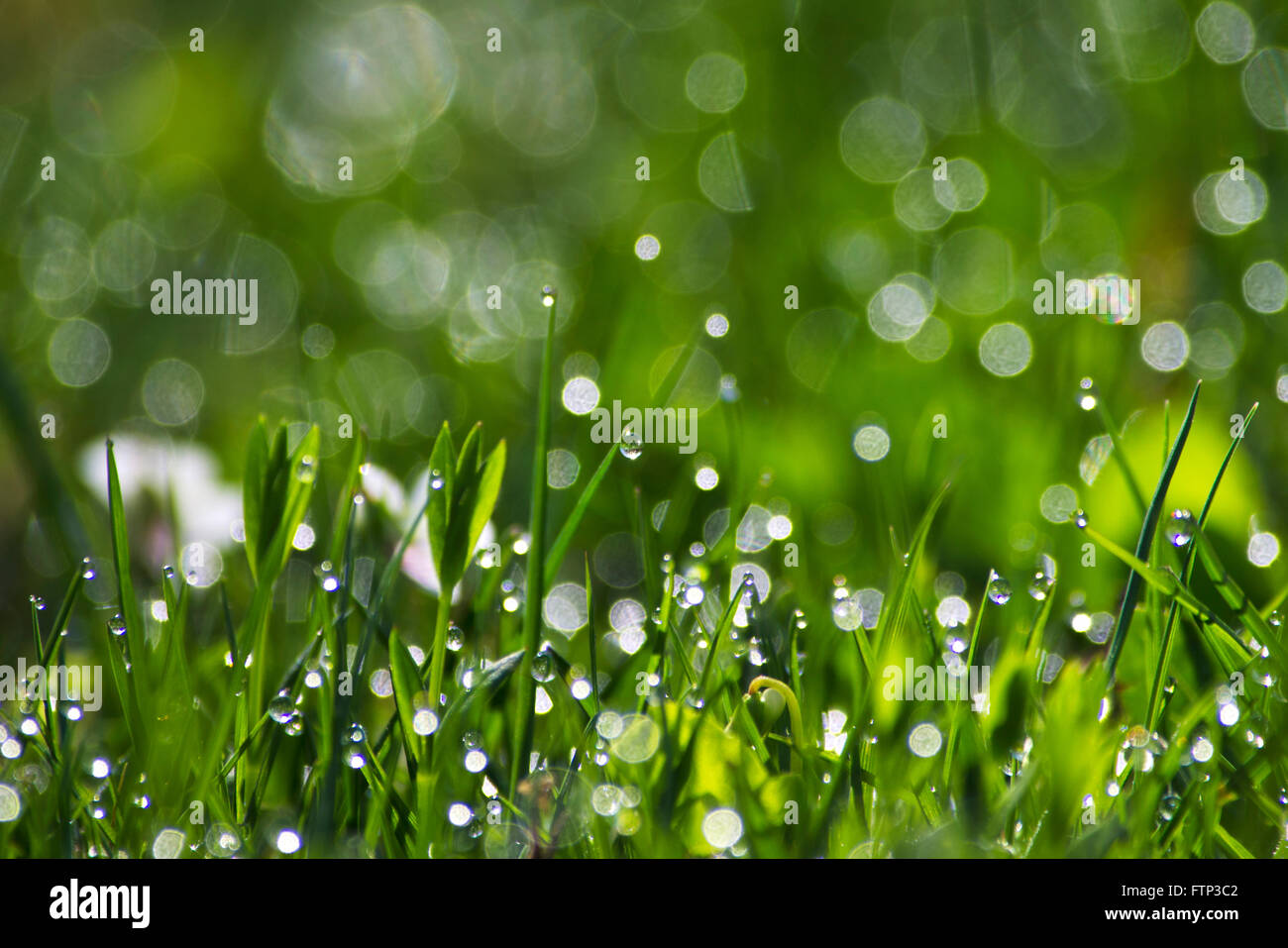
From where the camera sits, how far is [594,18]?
420cm

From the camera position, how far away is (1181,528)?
1271 millimetres

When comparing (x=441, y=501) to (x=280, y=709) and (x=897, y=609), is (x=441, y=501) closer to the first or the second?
(x=280, y=709)

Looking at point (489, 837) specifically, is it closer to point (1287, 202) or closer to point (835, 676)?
point (835, 676)

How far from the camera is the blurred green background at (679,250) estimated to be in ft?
6.06

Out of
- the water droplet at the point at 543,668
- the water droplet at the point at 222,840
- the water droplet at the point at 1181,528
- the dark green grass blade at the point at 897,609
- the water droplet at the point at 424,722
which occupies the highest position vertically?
the water droplet at the point at 1181,528

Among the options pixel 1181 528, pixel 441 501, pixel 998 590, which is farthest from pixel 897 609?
pixel 441 501

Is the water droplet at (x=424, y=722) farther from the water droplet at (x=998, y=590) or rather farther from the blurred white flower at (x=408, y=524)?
the water droplet at (x=998, y=590)

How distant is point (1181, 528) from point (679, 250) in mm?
1918

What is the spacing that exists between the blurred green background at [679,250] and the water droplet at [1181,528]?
258mm

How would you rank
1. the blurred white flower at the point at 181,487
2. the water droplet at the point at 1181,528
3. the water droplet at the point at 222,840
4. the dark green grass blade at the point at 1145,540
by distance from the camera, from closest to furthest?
1. the water droplet at the point at 222,840
2. the dark green grass blade at the point at 1145,540
3. the water droplet at the point at 1181,528
4. the blurred white flower at the point at 181,487

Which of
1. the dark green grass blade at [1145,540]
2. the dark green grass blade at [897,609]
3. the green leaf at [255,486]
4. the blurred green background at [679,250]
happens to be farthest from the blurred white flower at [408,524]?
the dark green grass blade at [1145,540]

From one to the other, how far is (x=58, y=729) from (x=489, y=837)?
1.58ft

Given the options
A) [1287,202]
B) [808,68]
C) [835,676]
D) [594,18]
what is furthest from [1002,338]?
[594,18]

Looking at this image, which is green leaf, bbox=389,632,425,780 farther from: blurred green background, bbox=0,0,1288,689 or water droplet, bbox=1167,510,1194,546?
water droplet, bbox=1167,510,1194,546
